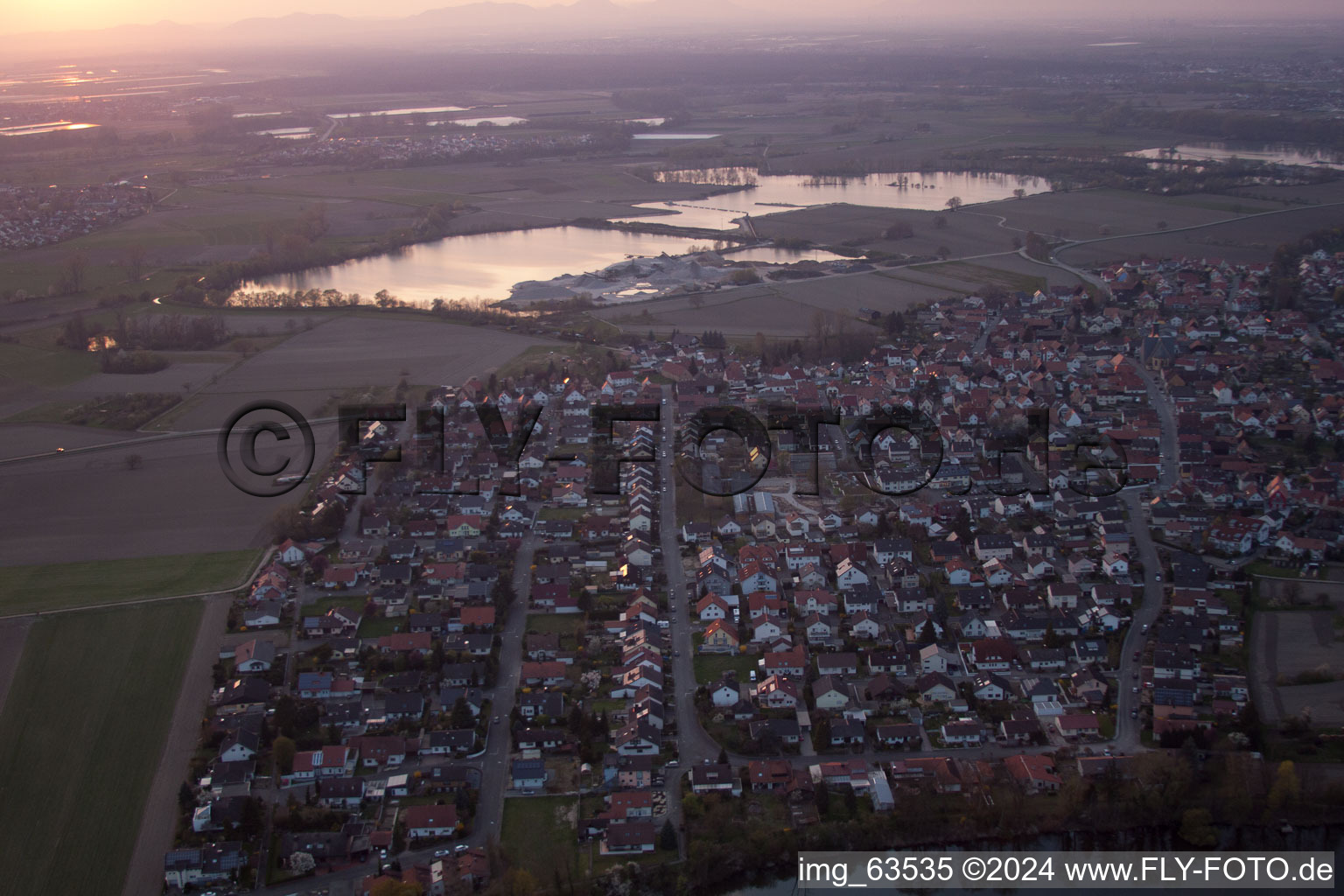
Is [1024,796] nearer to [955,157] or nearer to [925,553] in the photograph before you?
[925,553]

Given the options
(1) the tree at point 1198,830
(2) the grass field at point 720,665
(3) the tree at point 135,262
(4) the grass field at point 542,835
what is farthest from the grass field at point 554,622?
(3) the tree at point 135,262

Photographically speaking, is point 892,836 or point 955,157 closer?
point 892,836

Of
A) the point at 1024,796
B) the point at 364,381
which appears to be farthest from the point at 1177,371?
the point at 364,381

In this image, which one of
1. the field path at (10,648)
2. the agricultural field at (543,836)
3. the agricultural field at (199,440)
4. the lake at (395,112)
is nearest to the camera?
the agricultural field at (543,836)

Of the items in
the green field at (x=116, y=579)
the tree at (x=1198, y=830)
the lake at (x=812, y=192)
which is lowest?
the tree at (x=1198, y=830)

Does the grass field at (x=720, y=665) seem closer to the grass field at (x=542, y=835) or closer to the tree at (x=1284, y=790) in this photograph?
A: the grass field at (x=542, y=835)

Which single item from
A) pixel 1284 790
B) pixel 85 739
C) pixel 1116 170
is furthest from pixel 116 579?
pixel 1116 170

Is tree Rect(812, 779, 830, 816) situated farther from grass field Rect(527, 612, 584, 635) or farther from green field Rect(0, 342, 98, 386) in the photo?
green field Rect(0, 342, 98, 386)
